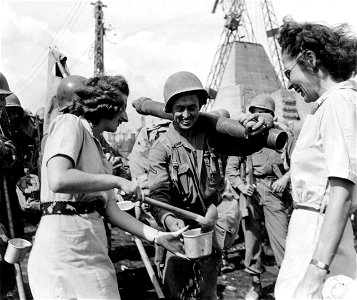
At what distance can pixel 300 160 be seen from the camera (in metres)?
2.29

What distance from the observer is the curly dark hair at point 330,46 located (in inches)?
94.0

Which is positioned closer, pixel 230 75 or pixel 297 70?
pixel 297 70

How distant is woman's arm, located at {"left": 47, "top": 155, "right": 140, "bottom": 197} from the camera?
2.38 metres

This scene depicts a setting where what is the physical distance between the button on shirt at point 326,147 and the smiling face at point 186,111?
1577mm

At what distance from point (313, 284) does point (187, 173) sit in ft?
5.97

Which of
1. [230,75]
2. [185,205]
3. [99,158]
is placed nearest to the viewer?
[99,158]

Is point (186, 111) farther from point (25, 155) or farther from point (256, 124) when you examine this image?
point (25, 155)

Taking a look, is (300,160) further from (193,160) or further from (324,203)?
(193,160)

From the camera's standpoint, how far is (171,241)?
117 inches

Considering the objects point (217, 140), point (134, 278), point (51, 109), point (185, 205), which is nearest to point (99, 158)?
point (185, 205)

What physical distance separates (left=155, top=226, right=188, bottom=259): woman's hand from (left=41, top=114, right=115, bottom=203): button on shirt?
1.46 feet

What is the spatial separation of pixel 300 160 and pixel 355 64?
61 centimetres

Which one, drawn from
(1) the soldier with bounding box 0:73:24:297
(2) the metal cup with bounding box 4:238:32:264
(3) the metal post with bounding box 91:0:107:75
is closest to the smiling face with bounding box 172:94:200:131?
(2) the metal cup with bounding box 4:238:32:264

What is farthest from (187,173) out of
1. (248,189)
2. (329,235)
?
(248,189)
